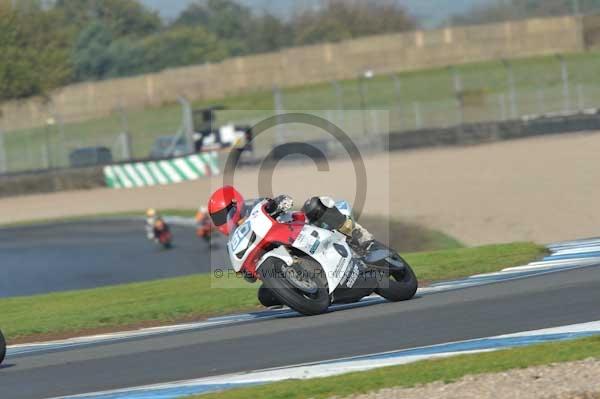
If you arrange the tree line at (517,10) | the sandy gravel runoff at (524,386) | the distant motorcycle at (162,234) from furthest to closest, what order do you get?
1. the tree line at (517,10)
2. the distant motorcycle at (162,234)
3. the sandy gravel runoff at (524,386)

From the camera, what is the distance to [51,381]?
829 cm

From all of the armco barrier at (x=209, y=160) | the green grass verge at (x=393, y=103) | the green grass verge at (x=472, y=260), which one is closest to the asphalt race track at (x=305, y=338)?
the green grass verge at (x=472, y=260)

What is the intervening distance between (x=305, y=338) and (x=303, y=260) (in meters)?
1.09

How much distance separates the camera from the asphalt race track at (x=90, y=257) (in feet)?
68.2

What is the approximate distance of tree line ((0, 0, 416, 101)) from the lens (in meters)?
45.4

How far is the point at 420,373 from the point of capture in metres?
6.93

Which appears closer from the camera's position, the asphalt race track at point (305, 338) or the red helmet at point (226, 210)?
the asphalt race track at point (305, 338)

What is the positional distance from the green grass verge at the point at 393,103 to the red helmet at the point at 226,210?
92.7ft

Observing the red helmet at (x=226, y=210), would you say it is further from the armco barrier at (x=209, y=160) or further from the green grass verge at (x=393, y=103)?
the green grass verge at (x=393, y=103)

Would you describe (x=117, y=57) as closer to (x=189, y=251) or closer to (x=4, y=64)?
(x=4, y=64)

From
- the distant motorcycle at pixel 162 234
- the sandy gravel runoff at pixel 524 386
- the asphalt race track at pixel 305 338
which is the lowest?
the distant motorcycle at pixel 162 234

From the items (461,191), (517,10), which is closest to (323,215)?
(461,191)

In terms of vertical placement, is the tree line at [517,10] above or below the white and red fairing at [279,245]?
above

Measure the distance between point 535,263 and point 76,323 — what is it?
16.2ft
